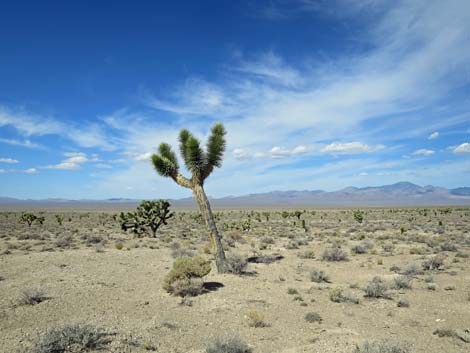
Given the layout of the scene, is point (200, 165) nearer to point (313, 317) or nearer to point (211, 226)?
point (211, 226)

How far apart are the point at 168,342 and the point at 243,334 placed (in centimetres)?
169

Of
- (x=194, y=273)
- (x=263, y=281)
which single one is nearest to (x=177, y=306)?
(x=194, y=273)

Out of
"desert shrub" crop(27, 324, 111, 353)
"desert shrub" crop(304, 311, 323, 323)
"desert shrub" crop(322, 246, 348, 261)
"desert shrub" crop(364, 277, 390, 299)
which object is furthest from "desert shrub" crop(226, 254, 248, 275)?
"desert shrub" crop(27, 324, 111, 353)

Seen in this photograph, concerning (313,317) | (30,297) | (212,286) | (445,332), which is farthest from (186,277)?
(445,332)

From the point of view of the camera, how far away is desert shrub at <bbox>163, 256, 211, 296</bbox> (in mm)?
10648

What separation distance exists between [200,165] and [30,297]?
736 cm

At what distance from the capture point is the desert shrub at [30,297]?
8.86 meters

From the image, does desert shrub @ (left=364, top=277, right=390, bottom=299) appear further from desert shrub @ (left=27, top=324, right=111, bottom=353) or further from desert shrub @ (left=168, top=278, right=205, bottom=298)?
desert shrub @ (left=27, top=324, right=111, bottom=353)

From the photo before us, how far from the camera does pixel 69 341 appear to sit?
6.45m

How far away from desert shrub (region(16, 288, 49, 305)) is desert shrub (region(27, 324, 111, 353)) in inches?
97.1

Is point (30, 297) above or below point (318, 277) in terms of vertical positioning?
above

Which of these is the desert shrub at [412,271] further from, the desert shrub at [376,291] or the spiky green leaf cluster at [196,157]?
the spiky green leaf cluster at [196,157]

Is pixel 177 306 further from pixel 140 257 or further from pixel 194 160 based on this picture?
pixel 140 257

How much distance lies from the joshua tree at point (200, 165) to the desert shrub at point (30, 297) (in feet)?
→ 20.6
